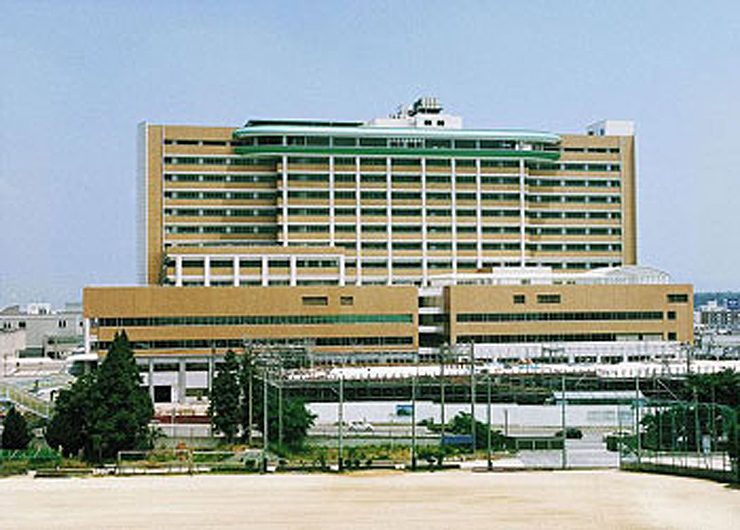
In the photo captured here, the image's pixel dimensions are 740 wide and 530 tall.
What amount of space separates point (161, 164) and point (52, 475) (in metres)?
74.8

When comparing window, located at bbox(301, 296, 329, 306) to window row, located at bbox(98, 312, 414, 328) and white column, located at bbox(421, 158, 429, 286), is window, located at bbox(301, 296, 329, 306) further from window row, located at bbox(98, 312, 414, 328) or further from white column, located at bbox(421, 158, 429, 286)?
white column, located at bbox(421, 158, 429, 286)

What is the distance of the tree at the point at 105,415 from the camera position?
6028cm

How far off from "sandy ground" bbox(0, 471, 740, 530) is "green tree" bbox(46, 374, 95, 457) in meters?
8.61

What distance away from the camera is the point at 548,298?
370ft

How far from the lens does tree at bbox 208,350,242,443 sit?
2817 inches

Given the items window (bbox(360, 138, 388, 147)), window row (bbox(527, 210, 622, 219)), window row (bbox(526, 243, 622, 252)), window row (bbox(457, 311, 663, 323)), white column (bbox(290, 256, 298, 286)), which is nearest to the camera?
window row (bbox(457, 311, 663, 323))

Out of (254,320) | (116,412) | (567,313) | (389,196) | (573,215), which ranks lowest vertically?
(116,412)

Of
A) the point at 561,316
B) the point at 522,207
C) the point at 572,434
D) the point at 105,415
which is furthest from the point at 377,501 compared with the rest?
the point at 522,207

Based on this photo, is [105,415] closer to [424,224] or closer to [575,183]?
[424,224]

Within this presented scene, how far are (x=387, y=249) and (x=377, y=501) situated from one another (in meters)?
84.6

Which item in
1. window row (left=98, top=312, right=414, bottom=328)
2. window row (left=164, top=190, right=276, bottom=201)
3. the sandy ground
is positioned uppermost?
window row (left=164, top=190, right=276, bottom=201)

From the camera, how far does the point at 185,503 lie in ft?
147

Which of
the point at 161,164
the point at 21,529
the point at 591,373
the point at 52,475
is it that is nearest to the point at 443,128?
the point at 161,164

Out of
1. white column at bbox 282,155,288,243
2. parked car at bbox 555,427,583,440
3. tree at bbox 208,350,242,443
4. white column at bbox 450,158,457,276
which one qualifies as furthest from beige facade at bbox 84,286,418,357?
parked car at bbox 555,427,583,440
